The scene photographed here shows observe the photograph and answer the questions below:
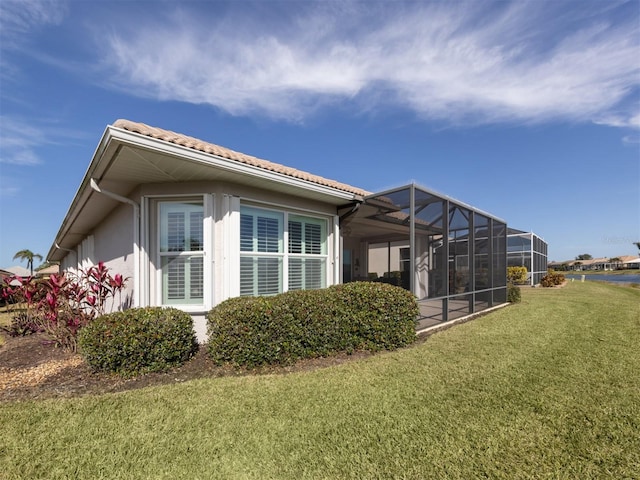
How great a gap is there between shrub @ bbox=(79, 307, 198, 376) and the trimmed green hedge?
0.57m

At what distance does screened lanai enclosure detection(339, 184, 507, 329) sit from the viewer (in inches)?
300

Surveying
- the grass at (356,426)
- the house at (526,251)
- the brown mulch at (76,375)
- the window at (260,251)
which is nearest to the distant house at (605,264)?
the house at (526,251)

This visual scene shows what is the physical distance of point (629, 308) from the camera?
1006 cm

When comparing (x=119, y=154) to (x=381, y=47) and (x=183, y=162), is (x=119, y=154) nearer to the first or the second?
(x=183, y=162)

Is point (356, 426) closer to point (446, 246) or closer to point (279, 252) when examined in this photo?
point (279, 252)

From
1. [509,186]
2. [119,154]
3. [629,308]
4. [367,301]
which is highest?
[509,186]

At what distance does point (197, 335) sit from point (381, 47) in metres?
8.35

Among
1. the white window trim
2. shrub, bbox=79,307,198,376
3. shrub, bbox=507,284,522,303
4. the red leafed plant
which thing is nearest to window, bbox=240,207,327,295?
the white window trim

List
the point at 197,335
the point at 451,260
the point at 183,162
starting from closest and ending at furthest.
Answer: the point at 183,162
the point at 197,335
the point at 451,260

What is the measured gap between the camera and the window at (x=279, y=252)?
5.93m

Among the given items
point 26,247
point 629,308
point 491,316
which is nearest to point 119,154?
point 491,316

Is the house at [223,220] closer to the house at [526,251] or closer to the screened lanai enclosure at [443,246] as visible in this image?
the screened lanai enclosure at [443,246]

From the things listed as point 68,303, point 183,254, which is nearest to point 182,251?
point 183,254

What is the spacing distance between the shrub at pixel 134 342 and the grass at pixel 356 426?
59 cm
